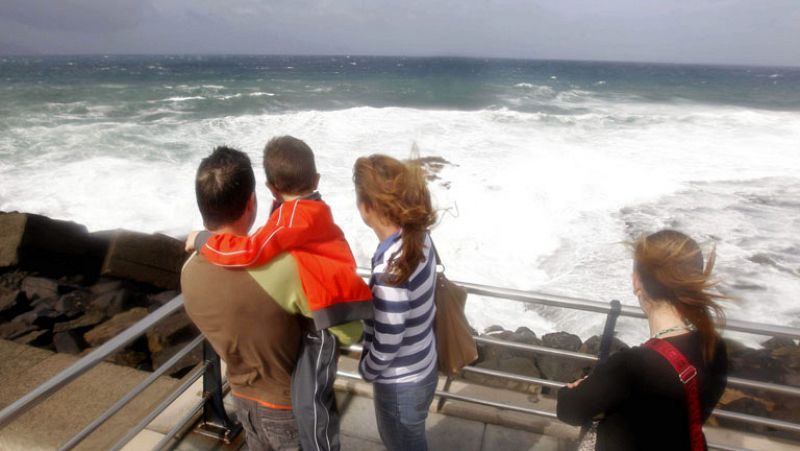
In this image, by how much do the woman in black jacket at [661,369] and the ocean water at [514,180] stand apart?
0.16 meters

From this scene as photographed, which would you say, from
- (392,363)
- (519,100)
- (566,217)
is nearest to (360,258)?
(566,217)

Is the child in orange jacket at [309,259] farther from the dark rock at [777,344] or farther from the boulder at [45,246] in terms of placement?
the boulder at [45,246]

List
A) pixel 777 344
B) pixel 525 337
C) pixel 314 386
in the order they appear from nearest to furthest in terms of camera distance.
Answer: pixel 314 386 → pixel 525 337 → pixel 777 344

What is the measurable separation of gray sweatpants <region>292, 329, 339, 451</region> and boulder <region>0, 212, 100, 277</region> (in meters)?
8.84

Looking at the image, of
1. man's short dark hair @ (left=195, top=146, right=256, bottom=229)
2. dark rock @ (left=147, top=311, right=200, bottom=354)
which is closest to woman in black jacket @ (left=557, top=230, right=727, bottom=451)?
man's short dark hair @ (left=195, top=146, right=256, bottom=229)

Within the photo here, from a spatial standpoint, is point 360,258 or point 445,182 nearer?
point 360,258

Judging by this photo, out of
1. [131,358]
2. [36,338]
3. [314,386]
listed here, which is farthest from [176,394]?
[36,338]

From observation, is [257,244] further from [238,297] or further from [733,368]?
[733,368]

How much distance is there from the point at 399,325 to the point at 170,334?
5.48m

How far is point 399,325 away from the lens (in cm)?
175

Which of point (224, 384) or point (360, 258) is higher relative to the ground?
point (224, 384)

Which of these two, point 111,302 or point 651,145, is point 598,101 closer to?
point 651,145

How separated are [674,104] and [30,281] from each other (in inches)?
1639

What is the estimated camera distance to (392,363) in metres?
1.89
